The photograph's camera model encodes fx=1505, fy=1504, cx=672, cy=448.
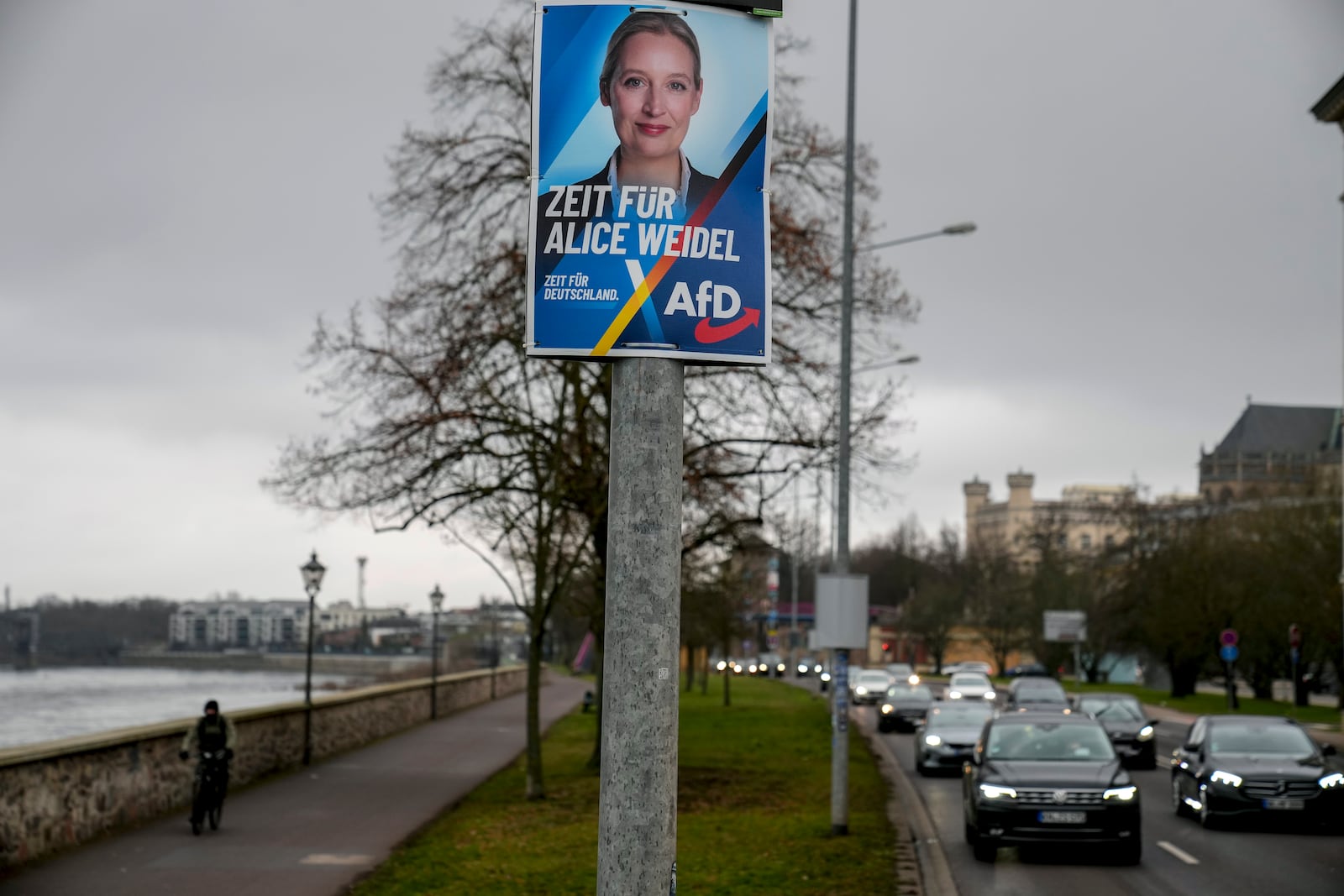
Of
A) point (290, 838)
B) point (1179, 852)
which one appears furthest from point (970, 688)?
point (290, 838)

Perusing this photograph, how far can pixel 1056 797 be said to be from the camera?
16.5 metres

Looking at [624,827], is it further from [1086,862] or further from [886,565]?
[886,565]

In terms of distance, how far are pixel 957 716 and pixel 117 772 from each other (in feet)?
54.8

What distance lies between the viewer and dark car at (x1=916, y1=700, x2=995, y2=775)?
28.1 meters

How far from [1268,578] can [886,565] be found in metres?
87.8

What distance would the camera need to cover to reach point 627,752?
4.77m

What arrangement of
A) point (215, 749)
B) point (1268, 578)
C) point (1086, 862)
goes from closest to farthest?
1. point (1086, 862)
2. point (215, 749)
3. point (1268, 578)

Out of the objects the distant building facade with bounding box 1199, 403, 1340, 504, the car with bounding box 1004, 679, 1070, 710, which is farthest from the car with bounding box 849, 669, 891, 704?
the distant building facade with bounding box 1199, 403, 1340, 504

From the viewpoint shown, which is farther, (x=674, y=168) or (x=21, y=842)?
(x=21, y=842)

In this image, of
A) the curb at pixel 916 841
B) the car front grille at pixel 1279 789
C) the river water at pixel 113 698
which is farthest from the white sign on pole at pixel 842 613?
the river water at pixel 113 698

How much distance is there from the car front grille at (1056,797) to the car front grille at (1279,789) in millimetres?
3885

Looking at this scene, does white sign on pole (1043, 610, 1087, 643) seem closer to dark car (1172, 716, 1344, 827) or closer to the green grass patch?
the green grass patch

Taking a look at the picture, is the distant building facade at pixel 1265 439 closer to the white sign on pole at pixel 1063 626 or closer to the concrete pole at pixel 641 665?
the white sign on pole at pixel 1063 626

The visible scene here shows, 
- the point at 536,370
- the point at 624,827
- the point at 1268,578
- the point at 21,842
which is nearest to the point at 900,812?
the point at 536,370
